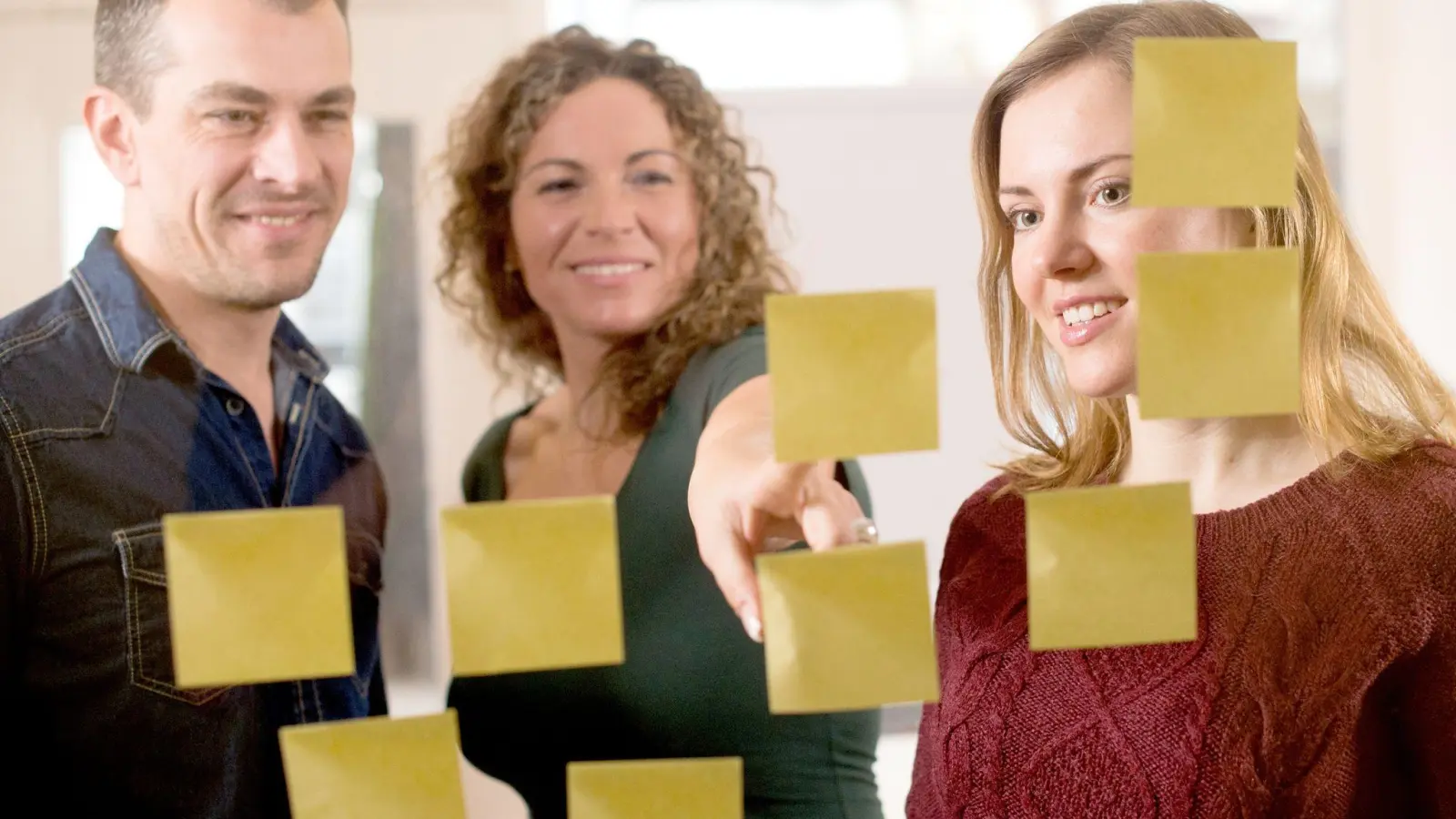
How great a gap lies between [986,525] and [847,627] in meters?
0.33

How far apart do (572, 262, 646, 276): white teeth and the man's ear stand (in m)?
0.44

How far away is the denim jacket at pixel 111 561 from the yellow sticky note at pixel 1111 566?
69 cm

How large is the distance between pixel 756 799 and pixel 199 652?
0.62 m

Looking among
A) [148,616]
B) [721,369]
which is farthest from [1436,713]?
→ [148,616]

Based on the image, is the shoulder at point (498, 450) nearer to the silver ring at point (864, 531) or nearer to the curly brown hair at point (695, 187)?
the curly brown hair at point (695, 187)

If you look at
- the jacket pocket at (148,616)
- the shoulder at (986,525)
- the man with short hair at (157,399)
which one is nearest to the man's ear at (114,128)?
the man with short hair at (157,399)

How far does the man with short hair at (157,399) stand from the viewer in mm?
990

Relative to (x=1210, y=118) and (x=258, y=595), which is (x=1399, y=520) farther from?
(x=258, y=595)

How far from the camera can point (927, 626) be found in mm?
770

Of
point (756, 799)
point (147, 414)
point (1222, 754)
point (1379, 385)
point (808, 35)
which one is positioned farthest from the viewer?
point (808, 35)

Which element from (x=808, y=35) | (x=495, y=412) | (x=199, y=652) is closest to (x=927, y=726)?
(x=199, y=652)

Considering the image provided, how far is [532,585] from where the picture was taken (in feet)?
2.50

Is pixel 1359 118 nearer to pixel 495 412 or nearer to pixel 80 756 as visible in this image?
pixel 495 412

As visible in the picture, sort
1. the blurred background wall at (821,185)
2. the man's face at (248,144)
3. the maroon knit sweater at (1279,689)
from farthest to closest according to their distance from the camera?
the blurred background wall at (821,185), the man's face at (248,144), the maroon knit sweater at (1279,689)
